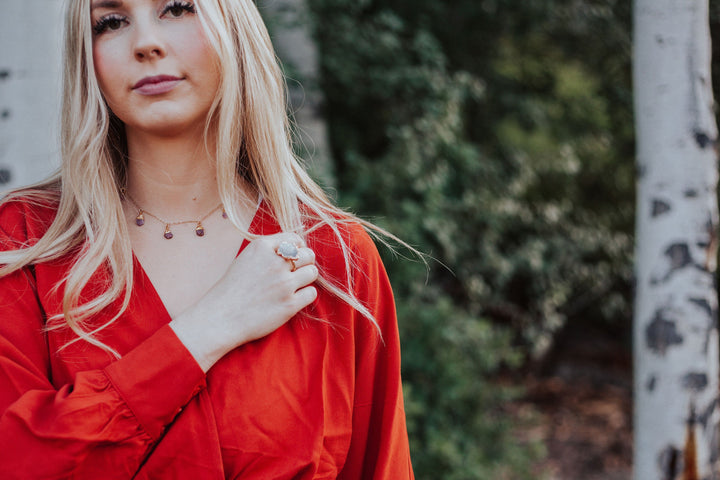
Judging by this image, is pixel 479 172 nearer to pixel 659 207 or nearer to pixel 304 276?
pixel 659 207

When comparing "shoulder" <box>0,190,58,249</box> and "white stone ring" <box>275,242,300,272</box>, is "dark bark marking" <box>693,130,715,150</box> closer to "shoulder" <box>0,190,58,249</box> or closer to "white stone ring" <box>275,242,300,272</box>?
"white stone ring" <box>275,242,300,272</box>

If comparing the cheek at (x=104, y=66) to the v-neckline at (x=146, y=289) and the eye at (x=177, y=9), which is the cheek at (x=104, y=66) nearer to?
the eye at (x=177, y=9)

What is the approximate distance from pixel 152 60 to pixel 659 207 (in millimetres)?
1884

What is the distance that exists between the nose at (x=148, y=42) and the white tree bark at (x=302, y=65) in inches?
91.9

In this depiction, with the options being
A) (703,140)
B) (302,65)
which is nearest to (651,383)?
(703,140)

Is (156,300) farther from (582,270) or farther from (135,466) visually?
(582,270)

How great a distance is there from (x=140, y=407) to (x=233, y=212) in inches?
20.4

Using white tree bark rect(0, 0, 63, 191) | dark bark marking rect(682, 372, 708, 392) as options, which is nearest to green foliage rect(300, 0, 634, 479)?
dark bark marking rect(682, 372, 708, 392)

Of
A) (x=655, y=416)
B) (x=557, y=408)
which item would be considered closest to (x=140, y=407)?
(x=655, y=416)

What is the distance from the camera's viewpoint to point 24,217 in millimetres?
1549

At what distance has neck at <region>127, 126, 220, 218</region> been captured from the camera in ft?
5.42

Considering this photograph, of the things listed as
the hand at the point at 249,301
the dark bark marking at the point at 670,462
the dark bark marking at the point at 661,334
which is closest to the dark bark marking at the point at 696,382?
the dark bark marking at the point at 661,334

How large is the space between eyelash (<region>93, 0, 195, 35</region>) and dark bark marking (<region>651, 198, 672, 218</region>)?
1811 millimetres

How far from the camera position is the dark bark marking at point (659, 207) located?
2477 mm
